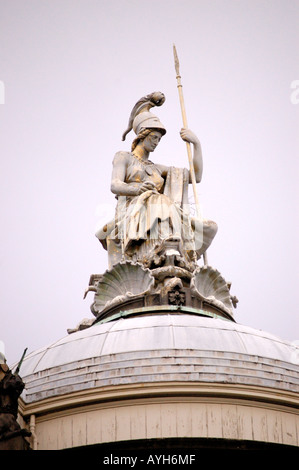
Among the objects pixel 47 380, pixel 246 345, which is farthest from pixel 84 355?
pixel 246 345

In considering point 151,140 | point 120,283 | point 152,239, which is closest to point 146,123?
point 151,140

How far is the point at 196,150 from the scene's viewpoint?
54.0 m

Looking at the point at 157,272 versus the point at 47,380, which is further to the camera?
the point at 157,272

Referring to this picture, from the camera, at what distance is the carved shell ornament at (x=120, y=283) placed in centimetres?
4888

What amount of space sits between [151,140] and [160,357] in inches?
479

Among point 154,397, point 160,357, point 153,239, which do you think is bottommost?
point 154,397

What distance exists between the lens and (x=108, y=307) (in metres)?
48.5

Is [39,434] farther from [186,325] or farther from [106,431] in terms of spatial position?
[186,325]

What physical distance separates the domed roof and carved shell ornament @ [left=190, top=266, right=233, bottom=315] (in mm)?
3012

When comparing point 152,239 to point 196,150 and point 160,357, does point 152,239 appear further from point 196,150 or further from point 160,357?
point 160,357

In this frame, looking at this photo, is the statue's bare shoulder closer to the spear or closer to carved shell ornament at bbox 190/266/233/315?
the spear
